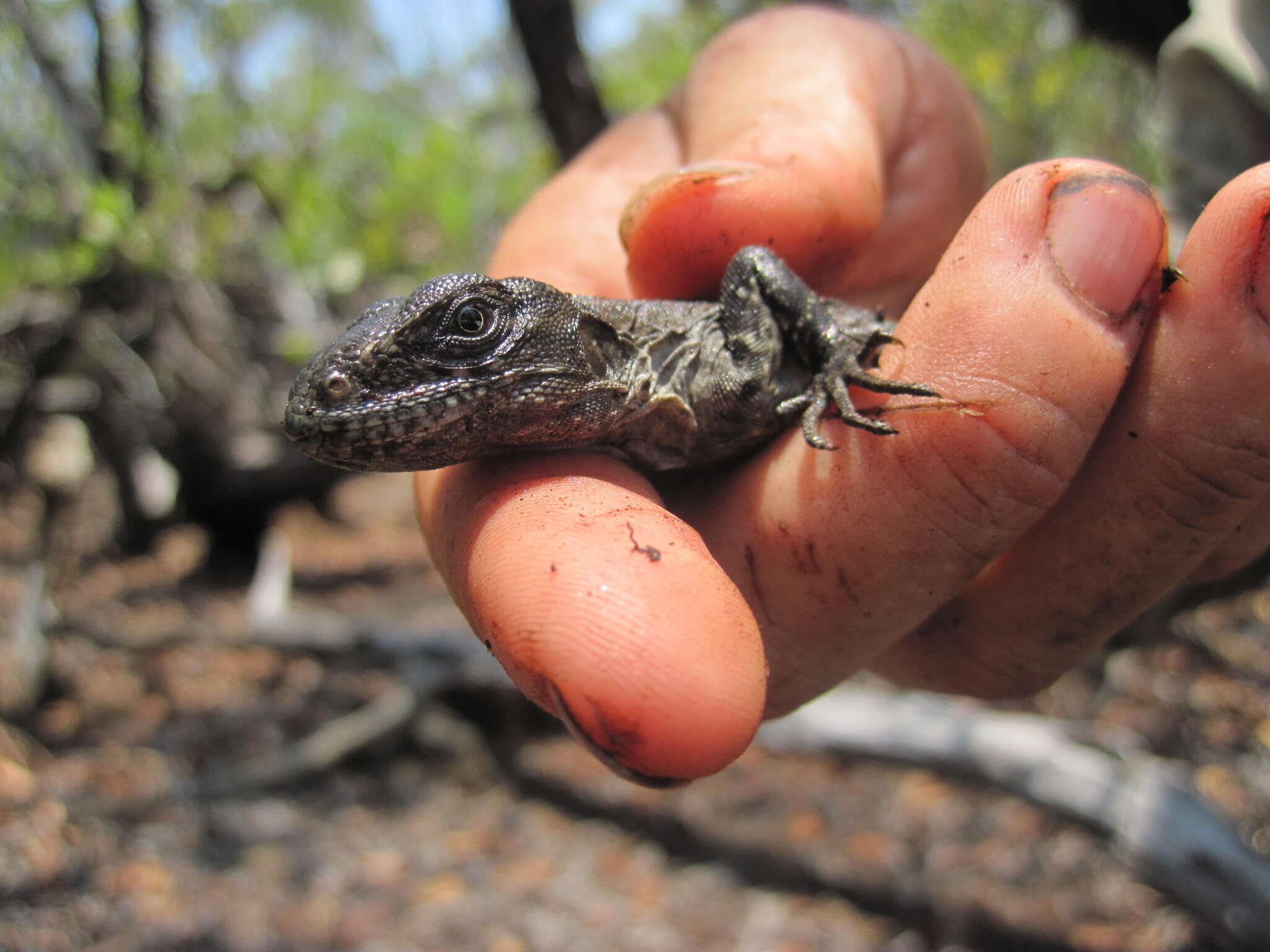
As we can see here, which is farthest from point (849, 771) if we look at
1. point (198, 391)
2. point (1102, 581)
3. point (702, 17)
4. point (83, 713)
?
point (702, 17)

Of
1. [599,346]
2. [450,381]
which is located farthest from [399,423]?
[599,346]

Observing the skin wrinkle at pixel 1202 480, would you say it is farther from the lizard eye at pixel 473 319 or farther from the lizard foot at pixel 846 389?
the lizard eye at pixel 473 319

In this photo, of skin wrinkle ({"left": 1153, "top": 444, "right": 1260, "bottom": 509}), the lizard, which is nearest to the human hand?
skin wrinkle ({"left": 1153, "top": 444, "right": 1260, "bottom": 509})

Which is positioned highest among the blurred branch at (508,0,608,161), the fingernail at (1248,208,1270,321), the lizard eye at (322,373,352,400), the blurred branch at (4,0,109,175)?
the blurred branch at (4,0,109,175)

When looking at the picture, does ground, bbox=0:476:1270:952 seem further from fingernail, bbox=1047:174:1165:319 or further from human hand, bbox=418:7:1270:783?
fingernail, bbox=1047:174:1165:319

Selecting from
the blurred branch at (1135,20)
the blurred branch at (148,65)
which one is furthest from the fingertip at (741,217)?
the blurred branch at (148,65)

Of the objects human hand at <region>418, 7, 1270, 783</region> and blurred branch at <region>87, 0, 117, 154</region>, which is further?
blurred branch at <region>87, 0, 117, 154</region>

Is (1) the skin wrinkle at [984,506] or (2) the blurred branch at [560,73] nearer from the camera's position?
(1) the skin wrinkle at [984,506]
